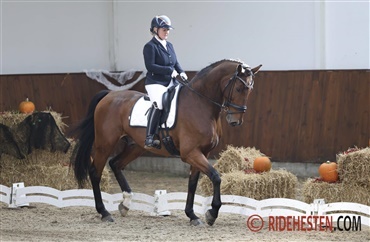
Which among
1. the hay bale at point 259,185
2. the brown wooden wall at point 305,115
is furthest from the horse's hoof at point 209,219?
the brown wooden wall at point 305,115

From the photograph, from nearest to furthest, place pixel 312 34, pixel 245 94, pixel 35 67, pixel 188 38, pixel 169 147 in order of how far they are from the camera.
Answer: pixel 245 94, pixel 169 147, pixel 312 34, pixel 188 38, pixel 35 67

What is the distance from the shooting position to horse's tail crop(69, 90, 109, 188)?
10883 millimetres

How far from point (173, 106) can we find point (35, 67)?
22.6ft

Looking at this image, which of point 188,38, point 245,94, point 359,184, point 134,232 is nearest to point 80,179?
point 134,232

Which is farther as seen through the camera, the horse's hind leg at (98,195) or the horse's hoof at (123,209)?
the horse's hoof at (123,209)

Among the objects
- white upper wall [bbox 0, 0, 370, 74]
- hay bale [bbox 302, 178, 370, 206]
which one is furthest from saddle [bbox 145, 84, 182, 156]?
white upper wall [bbox 0, 0, 370, 74]

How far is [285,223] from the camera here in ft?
31.1

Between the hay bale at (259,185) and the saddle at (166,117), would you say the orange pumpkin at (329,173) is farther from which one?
the saddle at (166,117)

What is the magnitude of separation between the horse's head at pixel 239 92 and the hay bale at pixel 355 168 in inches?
54.6

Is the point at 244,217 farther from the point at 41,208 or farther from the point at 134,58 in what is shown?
the point at 134,58

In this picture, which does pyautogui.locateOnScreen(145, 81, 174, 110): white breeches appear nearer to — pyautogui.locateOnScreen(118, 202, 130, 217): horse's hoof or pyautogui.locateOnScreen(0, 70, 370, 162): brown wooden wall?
pyautogui.locateOnScreen(118, 202, 130, 217): horse's hoof

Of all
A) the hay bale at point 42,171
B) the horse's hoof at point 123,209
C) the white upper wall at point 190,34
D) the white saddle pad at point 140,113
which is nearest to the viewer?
the white saddle pad at point 140,113

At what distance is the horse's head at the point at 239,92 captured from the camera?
371 inches

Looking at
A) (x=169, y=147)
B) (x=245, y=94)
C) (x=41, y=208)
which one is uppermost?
(x=245, y=94)
